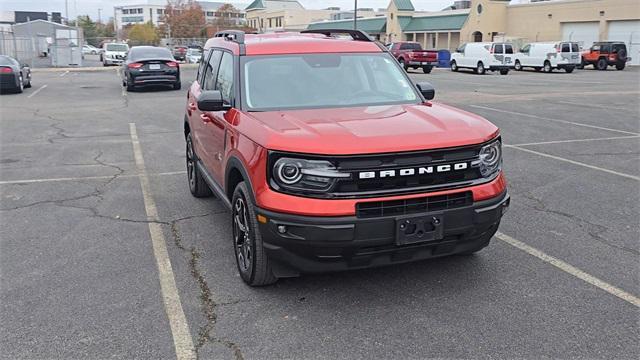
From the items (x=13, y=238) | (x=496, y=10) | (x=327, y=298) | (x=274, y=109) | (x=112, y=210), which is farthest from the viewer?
(x=496, y=10)

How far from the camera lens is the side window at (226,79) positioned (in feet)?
17.0

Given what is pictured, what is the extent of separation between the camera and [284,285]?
4.47 metres

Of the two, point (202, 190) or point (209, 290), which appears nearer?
point (209, 290)

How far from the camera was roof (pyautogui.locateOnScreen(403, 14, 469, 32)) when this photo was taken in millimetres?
60681

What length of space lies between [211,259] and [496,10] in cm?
5877

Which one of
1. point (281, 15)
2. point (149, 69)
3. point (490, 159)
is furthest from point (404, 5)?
point (490, 159)

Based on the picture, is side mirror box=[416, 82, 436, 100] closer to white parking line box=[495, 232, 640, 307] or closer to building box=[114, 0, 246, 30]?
white parking line box=[495, 232, 640, 307]

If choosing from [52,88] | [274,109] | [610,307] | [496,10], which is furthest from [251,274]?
[496,10]

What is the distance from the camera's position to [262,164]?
3957mm

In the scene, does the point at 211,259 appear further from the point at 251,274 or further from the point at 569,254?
the point at 569,254

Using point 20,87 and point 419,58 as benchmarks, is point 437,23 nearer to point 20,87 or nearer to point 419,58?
point 419,58

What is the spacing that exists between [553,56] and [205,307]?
3683cm

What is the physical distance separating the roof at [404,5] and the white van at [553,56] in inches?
1235

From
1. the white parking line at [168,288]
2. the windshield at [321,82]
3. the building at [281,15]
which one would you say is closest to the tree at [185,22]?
the building at [281,15]
